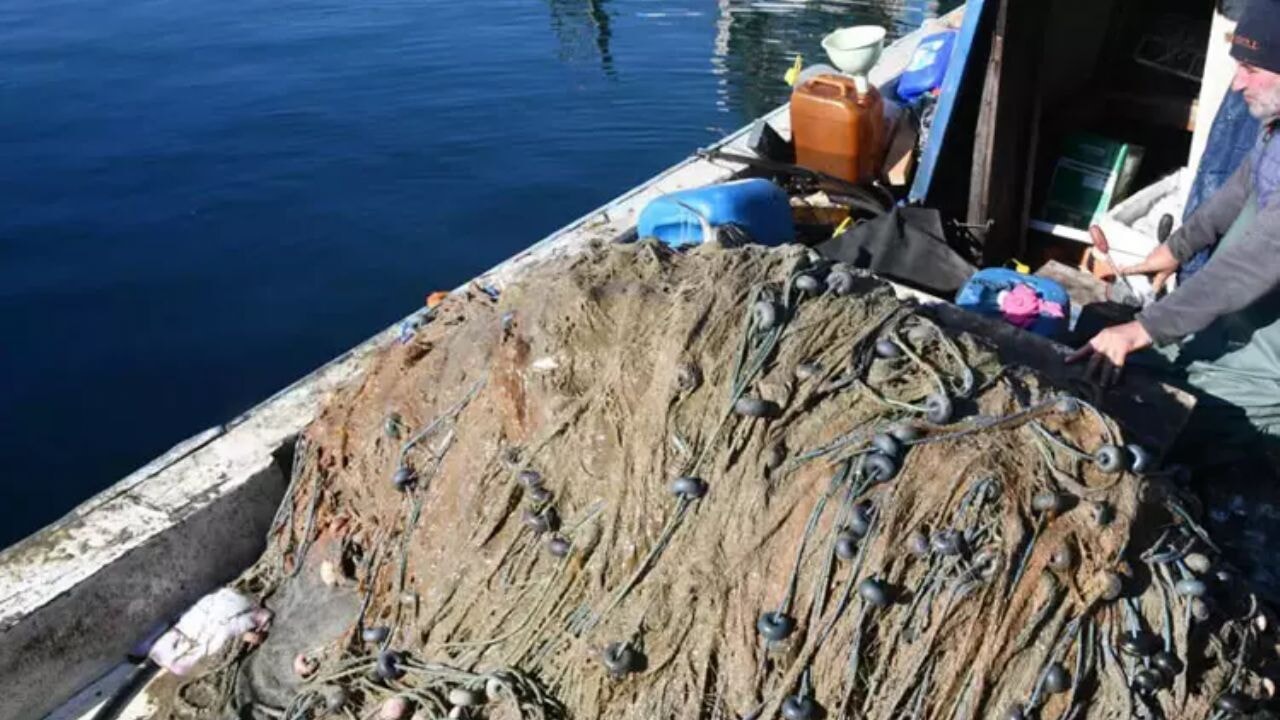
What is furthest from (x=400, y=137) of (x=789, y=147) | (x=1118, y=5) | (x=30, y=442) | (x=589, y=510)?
(x=589, y=510)

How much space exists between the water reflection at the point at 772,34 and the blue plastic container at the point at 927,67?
22.0 feet

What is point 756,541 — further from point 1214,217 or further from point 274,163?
point 274,163

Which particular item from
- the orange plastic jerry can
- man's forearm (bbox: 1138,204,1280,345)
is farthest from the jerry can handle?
man's forearm (bbox: 1138,204,1280,345)

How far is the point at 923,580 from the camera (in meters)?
2.89

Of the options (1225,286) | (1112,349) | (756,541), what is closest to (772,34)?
(1112,349)

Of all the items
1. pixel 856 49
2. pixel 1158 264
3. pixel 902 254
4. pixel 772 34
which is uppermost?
pixel 856 49

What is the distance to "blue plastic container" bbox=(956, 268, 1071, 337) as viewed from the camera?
5000 mm

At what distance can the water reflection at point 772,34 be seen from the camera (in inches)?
611

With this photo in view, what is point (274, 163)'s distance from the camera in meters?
12.8

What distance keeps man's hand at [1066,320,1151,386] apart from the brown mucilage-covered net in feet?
1.94

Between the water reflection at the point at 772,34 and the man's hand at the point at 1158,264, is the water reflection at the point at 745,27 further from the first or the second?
the man's hand at the point at 1158,264

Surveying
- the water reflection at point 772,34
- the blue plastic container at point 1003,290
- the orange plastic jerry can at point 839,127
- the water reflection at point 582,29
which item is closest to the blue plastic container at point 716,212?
the blue plastic container at point 1003,290

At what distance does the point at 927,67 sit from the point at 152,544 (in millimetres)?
6566

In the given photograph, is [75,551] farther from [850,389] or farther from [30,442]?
[30,442]
